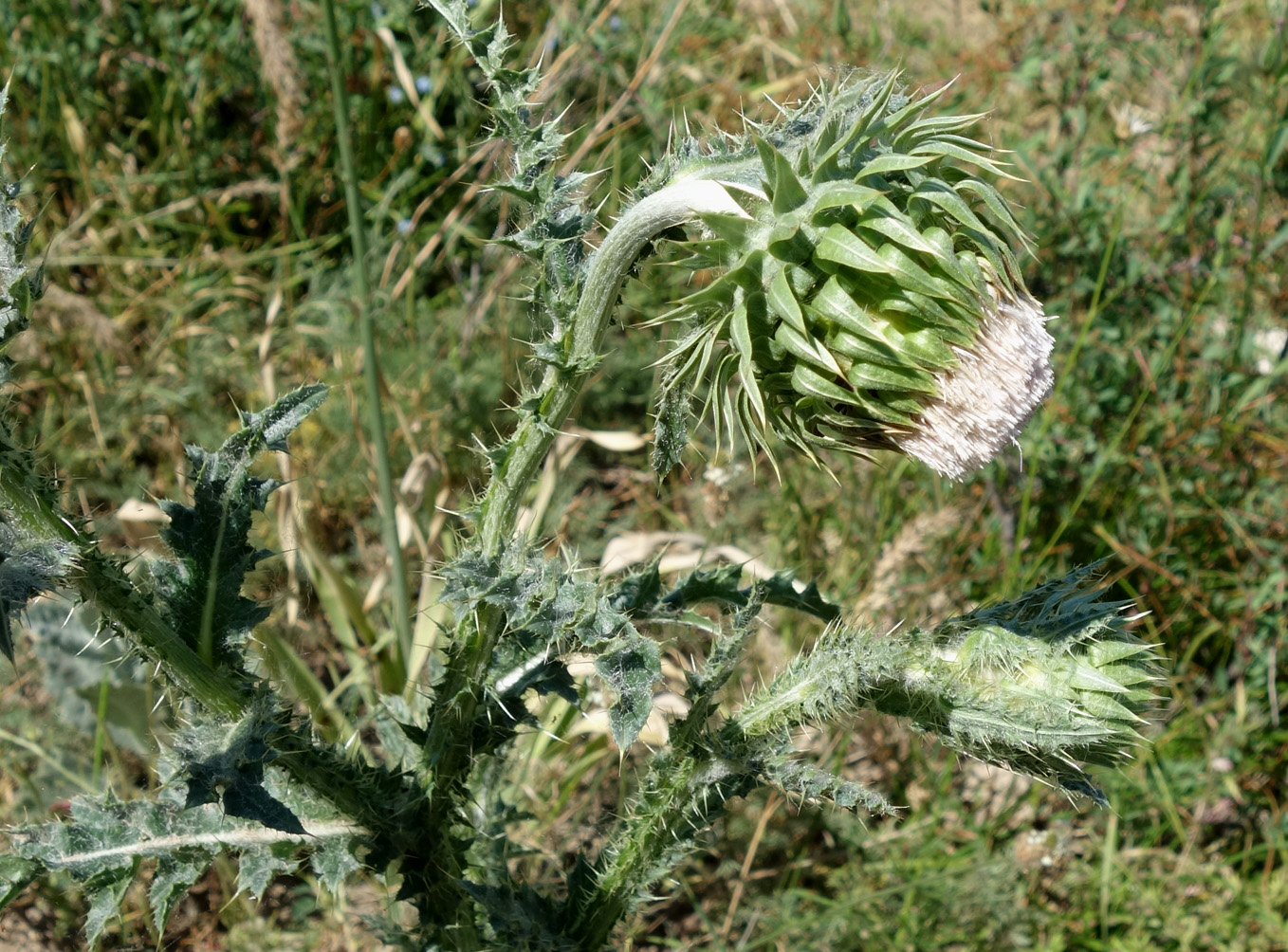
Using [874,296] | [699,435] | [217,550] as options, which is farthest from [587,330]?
[699,435]

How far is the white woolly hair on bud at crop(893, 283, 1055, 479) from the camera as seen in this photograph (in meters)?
1.54

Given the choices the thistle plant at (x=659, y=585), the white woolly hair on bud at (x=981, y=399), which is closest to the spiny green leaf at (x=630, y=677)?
the thistle plant at (x=659, y=585)

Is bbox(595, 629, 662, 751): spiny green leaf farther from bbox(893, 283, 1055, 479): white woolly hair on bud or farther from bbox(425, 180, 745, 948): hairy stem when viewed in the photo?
bbox(893, 283, 1055, 479): white woolly hair on bud

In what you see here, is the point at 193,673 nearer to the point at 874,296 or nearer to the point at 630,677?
the point at 630,677

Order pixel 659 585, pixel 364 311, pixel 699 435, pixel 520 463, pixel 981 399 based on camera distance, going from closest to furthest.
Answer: pixel 981 399, pixel 520 463, pixel 659 585, pixel 364 311, pixel 699 435

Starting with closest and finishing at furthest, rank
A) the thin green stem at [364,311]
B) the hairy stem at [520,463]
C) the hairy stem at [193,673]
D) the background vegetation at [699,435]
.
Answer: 1. the hairy stem at [193,673]
2. the hairy stem at [520,463]
3. the thin green stem at [364,311]
4. the background vegetation at [699,435]

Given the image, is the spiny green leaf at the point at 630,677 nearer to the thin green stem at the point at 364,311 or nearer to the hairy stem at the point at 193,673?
the hairy stem at the point at 193,673

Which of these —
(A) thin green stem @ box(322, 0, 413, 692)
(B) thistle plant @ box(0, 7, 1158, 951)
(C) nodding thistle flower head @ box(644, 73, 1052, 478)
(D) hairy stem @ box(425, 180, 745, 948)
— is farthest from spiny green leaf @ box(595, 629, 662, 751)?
(A) thin green stem @ box(322, 0, 413, 692)

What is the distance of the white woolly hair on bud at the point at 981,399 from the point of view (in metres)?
1.54

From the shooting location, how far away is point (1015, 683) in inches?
64.4

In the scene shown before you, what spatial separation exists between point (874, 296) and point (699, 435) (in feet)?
8.61

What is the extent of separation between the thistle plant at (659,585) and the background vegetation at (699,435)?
40cm

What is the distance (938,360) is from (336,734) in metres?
2.28

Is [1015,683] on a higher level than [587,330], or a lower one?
lower
